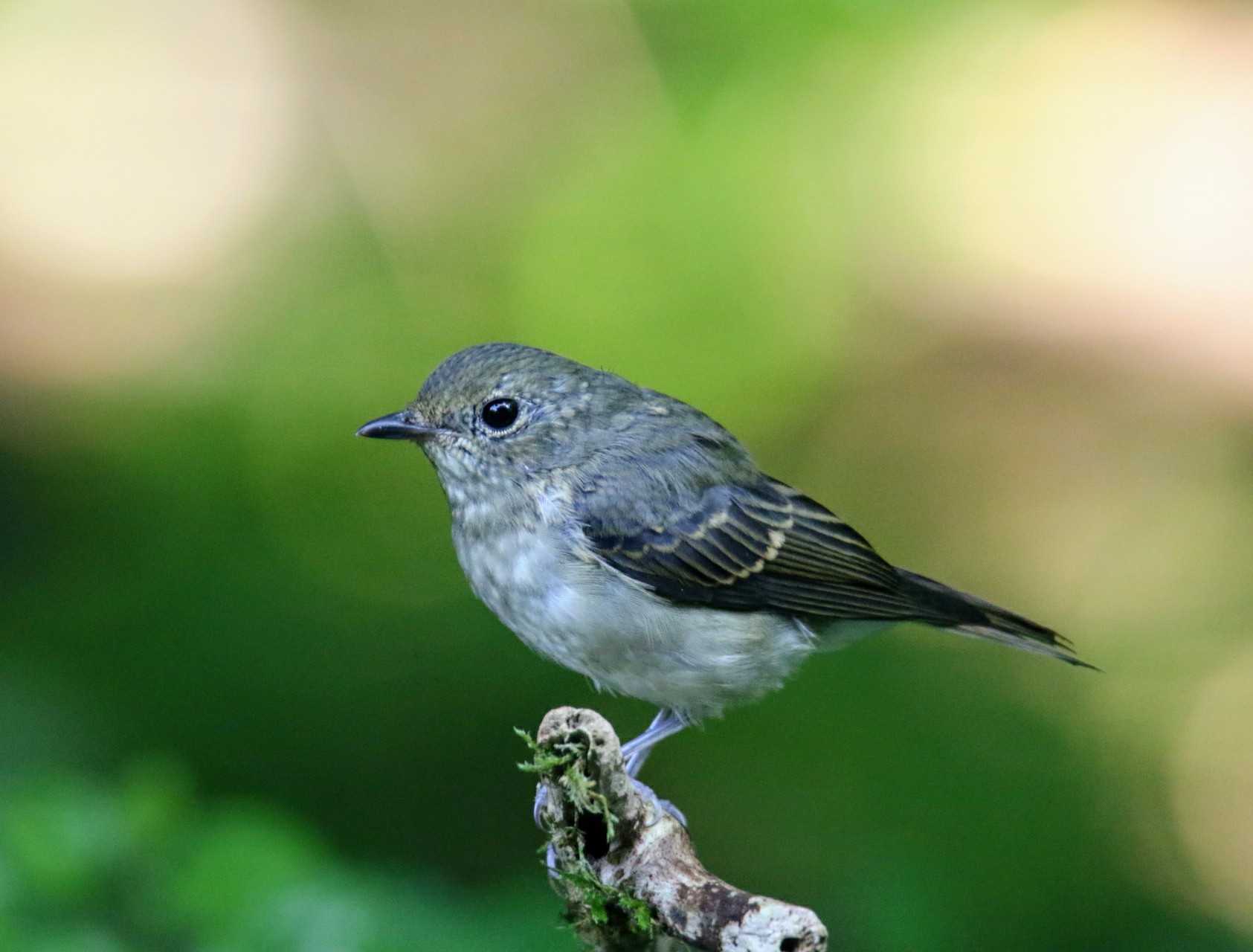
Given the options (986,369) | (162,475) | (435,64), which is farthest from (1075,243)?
(162,475)

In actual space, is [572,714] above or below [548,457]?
below

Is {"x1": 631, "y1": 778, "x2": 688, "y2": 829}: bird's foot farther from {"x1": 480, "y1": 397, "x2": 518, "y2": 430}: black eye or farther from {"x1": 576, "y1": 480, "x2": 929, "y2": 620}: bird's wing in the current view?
{"x1": 480, "y1": 397, "x2": 518, "y2": 430}: black eye

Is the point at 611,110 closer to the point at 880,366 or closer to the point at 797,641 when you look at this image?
the point at 880,366

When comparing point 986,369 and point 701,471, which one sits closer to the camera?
point 701,471

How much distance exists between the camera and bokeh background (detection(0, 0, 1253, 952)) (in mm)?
5457

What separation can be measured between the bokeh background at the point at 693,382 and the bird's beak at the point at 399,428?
1.73 m

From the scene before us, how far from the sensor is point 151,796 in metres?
3.57

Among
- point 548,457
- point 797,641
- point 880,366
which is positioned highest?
point 880,366

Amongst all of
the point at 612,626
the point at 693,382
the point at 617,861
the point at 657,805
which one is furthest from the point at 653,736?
the point at 693,382

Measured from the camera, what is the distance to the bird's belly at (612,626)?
3.62 metres

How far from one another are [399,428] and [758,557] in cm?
105

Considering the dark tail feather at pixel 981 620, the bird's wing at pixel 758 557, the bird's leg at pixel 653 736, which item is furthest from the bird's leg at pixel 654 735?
the dark tail feather at pixel 981 620

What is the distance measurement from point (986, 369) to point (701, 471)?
11.8ft

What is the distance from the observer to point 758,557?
3982 mm
